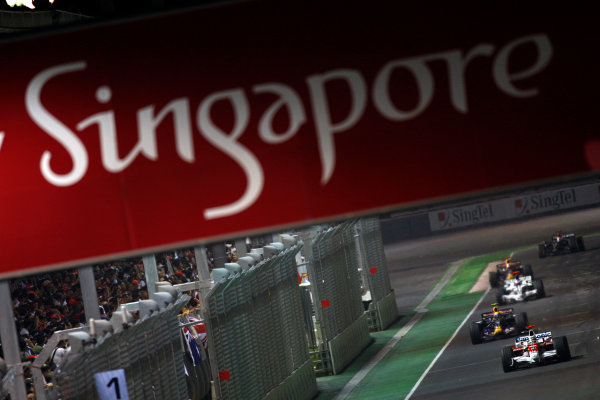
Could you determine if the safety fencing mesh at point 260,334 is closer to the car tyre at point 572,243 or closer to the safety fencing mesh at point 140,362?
the safety fencing mesh at point 140,362

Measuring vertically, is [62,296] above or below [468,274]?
above

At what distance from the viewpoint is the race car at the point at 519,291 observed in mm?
30672

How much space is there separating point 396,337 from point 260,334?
10.6 metres

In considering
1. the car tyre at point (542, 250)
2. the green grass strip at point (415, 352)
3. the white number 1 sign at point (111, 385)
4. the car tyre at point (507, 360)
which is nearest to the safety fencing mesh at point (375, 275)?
the green grass strip at point (415, 352)

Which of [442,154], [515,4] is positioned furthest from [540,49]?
[442,154]

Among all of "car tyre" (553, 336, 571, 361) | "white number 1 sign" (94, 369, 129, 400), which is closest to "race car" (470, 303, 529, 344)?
"car tyre" (553, 336, 571, 361)

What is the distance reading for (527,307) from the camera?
29.9 metres

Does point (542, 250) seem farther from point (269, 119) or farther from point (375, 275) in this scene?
point (269, 119)

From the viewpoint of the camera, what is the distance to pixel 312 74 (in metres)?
4.95

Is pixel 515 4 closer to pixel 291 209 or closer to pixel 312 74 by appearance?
pixel 312 74

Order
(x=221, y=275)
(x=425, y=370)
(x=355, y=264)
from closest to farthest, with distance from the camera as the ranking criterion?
(x=221, y=275) → (x=425, y=370) → (x=355, y=264)

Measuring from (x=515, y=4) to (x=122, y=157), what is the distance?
206cm

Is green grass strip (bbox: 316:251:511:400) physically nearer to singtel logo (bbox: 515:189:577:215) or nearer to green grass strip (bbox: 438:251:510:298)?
green grass strip (bbox: 438:251:510:298)

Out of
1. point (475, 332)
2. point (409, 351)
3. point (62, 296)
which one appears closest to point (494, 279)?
point (409, 351)
